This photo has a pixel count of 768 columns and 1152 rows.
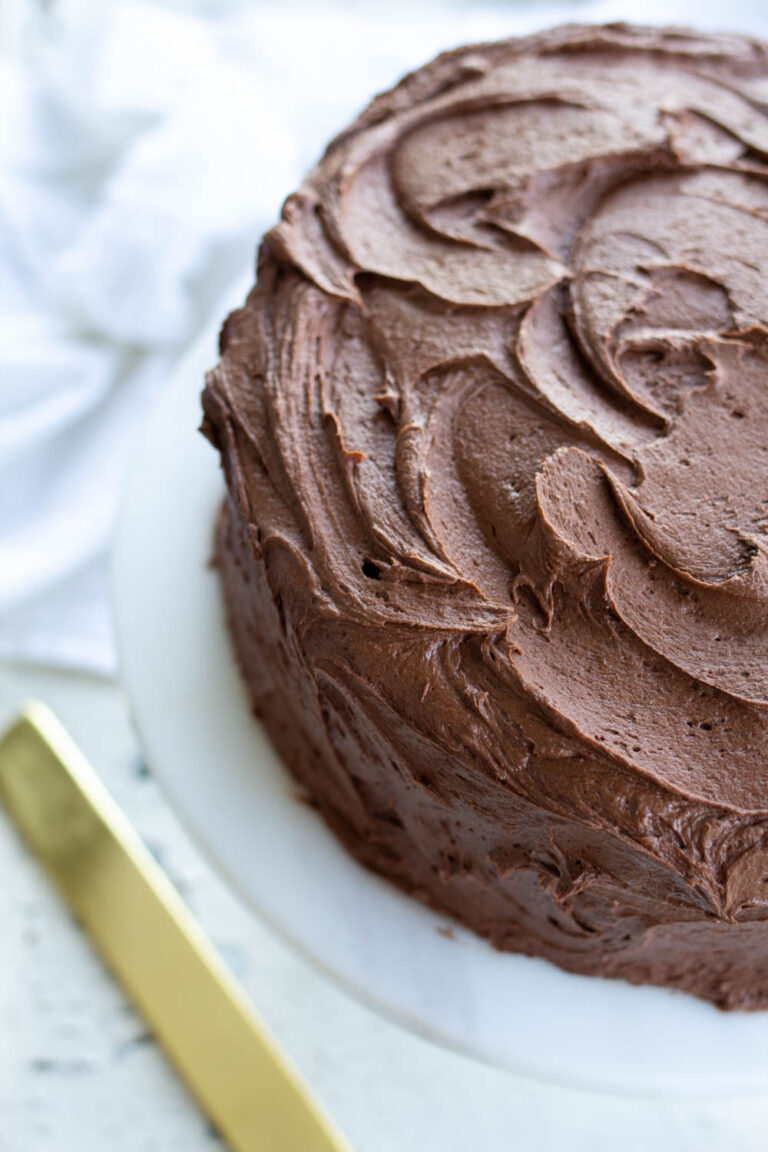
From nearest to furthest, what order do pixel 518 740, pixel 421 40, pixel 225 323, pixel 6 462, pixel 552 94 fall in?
1. pixel 518 740
2. pixel 225 323
3. pixel 552 94
4. pixel 6 462
5. pixel 421 40

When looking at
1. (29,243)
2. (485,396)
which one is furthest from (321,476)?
(29,243)

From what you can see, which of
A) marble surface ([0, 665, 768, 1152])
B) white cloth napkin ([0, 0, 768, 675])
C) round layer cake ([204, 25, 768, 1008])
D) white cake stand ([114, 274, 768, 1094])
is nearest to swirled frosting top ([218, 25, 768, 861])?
round layer cake ([204, 25, 768, 1008])

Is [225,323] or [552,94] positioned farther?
[552,94]

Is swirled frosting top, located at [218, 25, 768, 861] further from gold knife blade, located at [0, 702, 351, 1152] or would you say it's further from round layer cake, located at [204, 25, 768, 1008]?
gold knife blade, located at [0, 702, 351, 1152]

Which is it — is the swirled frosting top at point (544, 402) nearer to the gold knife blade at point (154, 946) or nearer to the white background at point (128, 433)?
the white background at point (128, 433)

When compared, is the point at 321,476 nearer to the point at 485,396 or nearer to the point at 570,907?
the point at 485,396

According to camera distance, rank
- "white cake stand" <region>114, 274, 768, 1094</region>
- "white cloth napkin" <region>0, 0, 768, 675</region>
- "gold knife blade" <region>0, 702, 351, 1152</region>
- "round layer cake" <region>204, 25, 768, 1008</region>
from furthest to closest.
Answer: "white cloth napkin" <region>0, 0, 768, 675</region>, "gold knife blade" <region>0, 702, 351, 1152</region>, "white cake stand" <region>114, 274, 768, 1094</region>, "round layer cake" <region>204, 25, 768, 1008</region>

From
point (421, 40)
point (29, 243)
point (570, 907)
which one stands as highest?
point (421, 40)

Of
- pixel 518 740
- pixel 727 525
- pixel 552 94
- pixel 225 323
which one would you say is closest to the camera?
pixel 518 740
